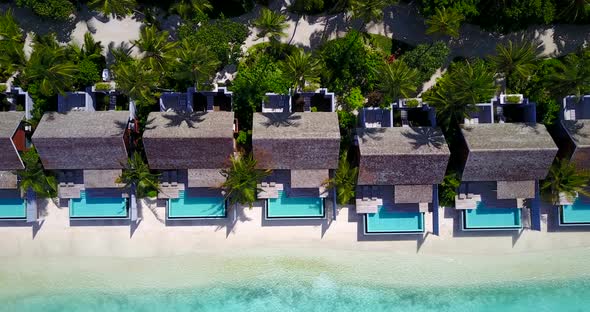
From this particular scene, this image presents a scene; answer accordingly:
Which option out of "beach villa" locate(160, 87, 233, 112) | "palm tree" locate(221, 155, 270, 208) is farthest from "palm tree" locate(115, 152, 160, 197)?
"palm tree" locate(221, 155, 270, 208)

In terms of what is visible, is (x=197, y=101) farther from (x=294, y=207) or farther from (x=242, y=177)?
(x=294, y=207)

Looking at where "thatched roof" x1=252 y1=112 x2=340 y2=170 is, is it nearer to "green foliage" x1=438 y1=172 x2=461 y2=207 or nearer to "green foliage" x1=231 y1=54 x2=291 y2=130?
"green foliage" x1=231 y1=54 x2=291 y2=130

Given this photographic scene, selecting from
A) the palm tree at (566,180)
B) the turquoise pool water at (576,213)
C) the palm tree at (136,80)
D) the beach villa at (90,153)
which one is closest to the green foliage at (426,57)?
the palm tree at (566,180)

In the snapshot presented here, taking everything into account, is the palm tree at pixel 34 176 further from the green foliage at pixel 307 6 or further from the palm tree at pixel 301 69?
the green foliage at pixel 307 6

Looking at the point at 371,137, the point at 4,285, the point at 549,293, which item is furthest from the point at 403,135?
the point at 4,285

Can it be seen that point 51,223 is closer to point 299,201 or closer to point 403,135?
point 299,201

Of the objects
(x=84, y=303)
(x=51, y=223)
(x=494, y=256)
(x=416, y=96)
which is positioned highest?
(x=416, y=96)
